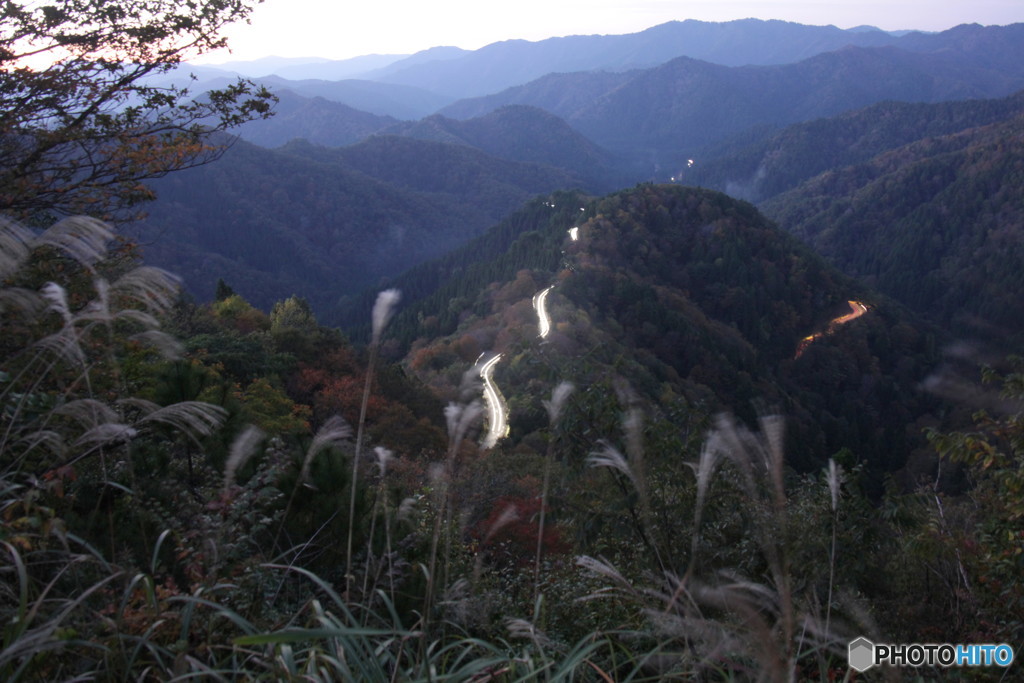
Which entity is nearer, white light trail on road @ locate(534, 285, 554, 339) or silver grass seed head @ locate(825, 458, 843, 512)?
silver grass seed head @ locate(825, 458, 843, 512)

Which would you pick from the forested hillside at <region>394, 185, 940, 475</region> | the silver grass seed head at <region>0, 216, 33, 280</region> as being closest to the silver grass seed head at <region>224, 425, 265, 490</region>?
the silver grass seed head at <region>0, 216, 33, 280</region>

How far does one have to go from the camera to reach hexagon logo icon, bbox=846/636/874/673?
2875mm

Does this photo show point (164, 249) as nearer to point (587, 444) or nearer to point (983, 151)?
point (587, 444)

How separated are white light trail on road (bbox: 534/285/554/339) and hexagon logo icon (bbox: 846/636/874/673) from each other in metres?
30.8

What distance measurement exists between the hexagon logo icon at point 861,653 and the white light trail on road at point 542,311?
101 feet

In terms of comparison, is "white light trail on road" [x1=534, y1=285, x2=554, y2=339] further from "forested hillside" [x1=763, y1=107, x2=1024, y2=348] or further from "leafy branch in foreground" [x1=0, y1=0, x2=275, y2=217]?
"forested hillside" [x1=763, y1=107, x2=1024, y2=348]

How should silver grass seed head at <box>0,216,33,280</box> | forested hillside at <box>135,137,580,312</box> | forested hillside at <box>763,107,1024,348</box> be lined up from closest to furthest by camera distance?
silver grass seed head at <box>0,216,33,280</box> < forested hillside at <box>763,107,1024,348</box> < forested hillside at <box>135,137,580,312</box>

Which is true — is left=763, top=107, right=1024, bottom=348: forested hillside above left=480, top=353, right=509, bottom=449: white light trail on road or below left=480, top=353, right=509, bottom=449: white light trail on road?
below

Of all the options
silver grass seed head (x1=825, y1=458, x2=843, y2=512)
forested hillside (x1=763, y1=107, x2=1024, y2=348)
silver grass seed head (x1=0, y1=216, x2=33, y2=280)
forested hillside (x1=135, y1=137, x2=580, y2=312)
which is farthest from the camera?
forested hillside (x1=135, y1=137, x2=580, y2=312)

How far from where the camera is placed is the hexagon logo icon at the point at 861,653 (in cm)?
288

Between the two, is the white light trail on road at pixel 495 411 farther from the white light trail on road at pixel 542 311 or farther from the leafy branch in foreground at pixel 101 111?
the white light trail on road at pixel 542 311

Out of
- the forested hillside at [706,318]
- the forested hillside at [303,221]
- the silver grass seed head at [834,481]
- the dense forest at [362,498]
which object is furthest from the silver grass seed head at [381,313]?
the forested hillside at [303,221]

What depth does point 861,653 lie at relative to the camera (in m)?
2.94

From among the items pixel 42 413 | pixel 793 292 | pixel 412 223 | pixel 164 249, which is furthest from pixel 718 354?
pixel 412 223
